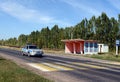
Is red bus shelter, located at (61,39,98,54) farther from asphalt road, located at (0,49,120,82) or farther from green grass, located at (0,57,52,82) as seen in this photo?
green grass, located at (0,57,52,82)

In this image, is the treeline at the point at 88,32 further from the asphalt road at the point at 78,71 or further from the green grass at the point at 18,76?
the green grass at the point at 18,76

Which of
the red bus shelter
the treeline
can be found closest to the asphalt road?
the red bus shelter

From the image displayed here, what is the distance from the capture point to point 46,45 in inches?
3871

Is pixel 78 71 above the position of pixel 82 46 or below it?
below

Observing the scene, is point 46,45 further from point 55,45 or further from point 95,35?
point 95,35

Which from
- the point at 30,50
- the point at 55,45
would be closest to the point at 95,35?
the point at 55,45

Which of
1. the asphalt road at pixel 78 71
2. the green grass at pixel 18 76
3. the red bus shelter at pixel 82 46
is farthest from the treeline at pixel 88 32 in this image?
the green grass at pixel 18 76

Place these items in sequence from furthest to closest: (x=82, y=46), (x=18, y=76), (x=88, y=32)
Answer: (x=88, y=32)
(x=82, y=46)
(x=18, y=76)

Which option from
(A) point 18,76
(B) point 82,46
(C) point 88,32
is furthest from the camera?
(C) point 88,32

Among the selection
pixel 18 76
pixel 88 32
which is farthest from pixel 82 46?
pixel 18 76

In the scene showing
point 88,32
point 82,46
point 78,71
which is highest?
point 88,32

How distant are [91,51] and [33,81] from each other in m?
42.7

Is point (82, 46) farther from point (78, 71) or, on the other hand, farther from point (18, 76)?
point (18, 76)

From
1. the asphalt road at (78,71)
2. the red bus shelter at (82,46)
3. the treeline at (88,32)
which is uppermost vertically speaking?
the treeline at (88,32)
